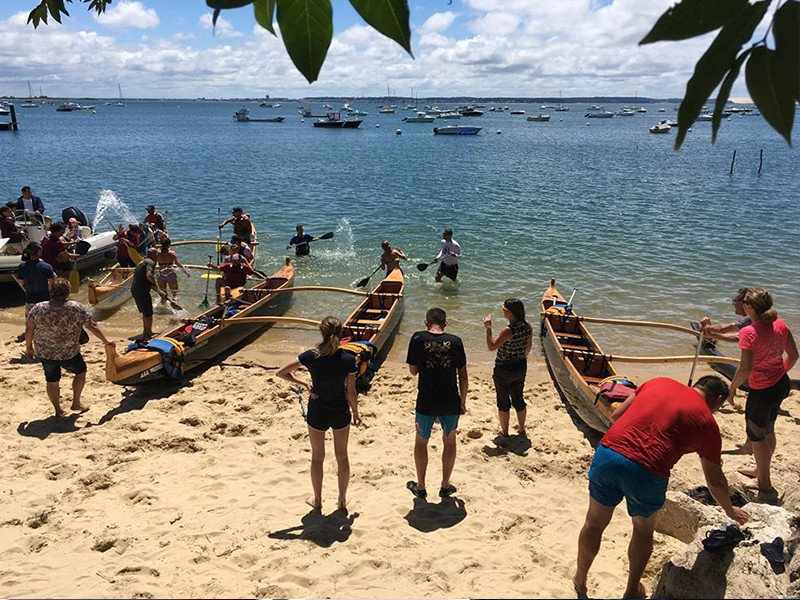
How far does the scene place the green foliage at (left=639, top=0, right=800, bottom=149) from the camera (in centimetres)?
87

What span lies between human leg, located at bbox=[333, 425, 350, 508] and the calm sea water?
7064 millimetres

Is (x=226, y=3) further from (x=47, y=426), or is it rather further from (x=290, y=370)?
(x=47, y=426)

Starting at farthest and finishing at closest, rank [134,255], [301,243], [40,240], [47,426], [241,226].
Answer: [301,243] < [241,226] < [40,240] < [134,255] < [47,426]

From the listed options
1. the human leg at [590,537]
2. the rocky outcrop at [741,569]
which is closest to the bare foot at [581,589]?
the human leg at [590,537]

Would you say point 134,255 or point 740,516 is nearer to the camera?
point 740,516

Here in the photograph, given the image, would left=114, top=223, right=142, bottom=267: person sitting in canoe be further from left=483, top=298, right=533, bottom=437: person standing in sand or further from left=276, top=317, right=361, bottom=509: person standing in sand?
left=483, top=298, right=533, bottom=437: person standing in sand

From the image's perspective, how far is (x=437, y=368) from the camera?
223 inches

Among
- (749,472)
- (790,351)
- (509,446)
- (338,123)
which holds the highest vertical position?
(338,123)

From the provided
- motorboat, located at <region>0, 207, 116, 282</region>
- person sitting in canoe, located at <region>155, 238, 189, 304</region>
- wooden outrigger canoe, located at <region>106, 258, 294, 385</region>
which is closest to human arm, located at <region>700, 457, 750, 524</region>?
wooden outrigger canoe, located at <region>106, 258, 294, 385</region>

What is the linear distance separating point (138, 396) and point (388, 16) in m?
9.13

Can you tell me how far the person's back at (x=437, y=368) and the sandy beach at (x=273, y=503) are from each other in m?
1.20

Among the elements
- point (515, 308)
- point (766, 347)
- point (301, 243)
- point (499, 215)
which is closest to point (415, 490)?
point (515, 308)

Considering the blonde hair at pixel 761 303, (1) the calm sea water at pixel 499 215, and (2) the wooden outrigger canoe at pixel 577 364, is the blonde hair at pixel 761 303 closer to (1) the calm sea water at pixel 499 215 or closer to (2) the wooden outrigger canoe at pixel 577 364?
(2) the wooden outrigger canoe at pixel 577 364

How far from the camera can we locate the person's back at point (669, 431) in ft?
12.9
